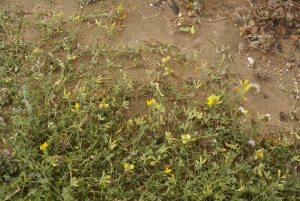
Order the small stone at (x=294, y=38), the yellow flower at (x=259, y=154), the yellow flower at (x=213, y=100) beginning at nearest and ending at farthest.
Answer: the yellow flower at (x=259, y=154), the yellow flower at (x=213, y=100), the small stone at (x=294, y=38)

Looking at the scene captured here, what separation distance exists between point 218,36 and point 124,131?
144 centimetres

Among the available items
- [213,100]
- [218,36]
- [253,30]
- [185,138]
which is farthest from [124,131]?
[253,30]

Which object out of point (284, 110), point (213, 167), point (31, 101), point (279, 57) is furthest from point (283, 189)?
point (31, 101)

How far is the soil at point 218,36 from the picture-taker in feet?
11.9

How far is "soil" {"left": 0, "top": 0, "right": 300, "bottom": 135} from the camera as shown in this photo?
143 inches

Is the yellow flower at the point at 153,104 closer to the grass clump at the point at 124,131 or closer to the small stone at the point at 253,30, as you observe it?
the grass clump at the point at 124,131

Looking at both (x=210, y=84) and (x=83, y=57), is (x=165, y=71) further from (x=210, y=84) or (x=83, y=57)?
(x=83, y=57)

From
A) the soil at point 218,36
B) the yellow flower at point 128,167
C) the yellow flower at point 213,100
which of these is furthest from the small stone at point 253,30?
the yellow flower at point 128,167

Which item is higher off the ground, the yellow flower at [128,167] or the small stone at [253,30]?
the small stone at [253,30]

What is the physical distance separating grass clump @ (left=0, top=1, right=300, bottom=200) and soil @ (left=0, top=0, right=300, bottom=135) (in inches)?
4.9

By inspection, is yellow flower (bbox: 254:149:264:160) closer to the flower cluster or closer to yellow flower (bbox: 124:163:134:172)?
the flower cluster

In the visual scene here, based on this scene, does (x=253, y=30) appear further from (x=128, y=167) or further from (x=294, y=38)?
(x=128, y=167)

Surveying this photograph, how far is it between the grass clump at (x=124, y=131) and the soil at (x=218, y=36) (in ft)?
0.41

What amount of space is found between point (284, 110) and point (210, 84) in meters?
0.70
